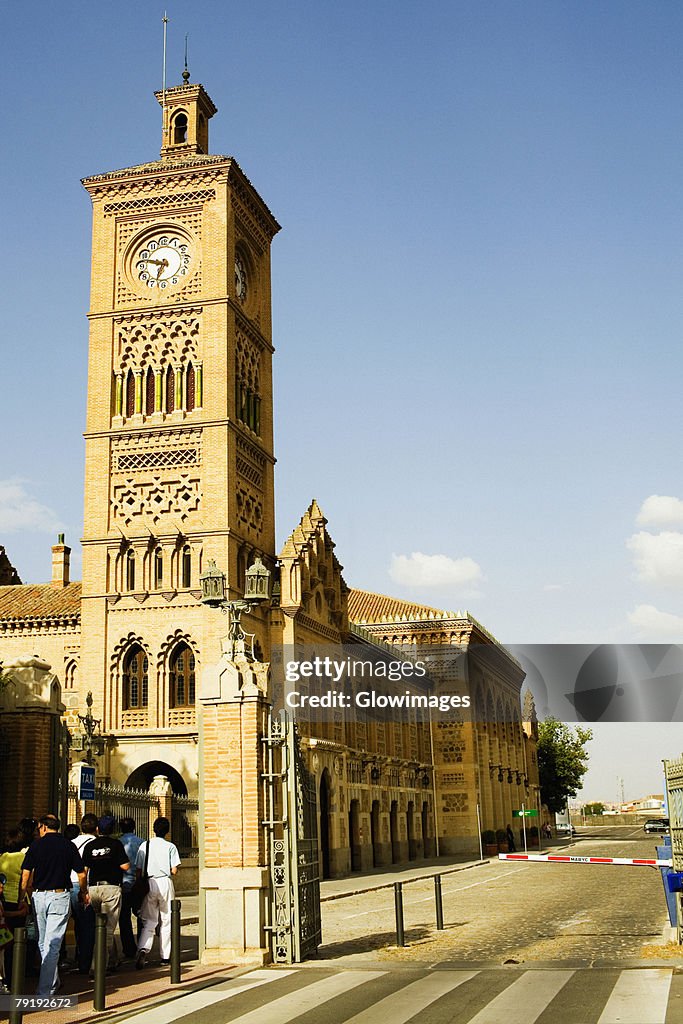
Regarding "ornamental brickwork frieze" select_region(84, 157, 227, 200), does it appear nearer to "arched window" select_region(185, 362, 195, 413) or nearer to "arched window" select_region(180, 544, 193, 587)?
"arched window" select_region(185, 362, 195, 413)

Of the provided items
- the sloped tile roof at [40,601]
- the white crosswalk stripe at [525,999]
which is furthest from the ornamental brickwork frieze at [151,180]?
the white crosswalk stripe at [525,999]

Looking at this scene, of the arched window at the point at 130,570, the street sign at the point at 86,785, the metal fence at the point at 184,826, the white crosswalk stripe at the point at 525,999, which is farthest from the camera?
the arched window at the point at 130,570

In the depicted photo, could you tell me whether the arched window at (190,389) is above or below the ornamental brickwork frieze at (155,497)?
above

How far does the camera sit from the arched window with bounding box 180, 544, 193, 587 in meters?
37.5

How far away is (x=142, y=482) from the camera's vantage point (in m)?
39.0

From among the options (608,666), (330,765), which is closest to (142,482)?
(330,765)

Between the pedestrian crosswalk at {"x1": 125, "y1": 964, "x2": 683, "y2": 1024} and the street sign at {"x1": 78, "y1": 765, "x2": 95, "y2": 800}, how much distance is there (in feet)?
24.9

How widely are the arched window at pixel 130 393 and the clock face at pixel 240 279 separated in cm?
507

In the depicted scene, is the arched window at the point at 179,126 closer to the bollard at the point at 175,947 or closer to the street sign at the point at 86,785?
the street sign at the point at 86,785

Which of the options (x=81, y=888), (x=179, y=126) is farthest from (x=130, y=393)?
(x=81, y=888)

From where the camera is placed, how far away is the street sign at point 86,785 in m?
19.8

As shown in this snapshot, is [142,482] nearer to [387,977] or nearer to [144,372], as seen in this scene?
[144,372]

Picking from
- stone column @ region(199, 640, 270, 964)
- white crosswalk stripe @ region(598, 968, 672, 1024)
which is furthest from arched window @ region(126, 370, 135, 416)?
white crosswalk stripe @ region(598, 968, 672, 1024)

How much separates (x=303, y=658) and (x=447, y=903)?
16051 mm
